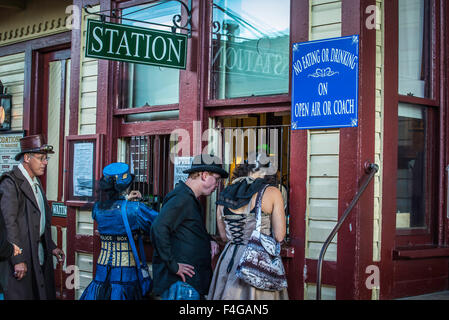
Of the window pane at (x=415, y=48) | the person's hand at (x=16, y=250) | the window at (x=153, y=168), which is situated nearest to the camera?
the person's hand at (x=16, y=250)

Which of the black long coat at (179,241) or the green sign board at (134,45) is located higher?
the green sign board at (134,45)

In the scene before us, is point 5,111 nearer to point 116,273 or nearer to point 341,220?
point 116,273

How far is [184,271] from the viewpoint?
17.9ft

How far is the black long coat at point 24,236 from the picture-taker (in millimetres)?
5777

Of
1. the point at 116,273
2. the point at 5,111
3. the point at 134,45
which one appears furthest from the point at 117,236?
the point at 5,111

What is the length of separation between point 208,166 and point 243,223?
23.8 inches

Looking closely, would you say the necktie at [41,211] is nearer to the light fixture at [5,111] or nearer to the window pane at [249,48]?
the window pane at [249,48]

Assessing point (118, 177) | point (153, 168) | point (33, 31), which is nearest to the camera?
point (118, 177)

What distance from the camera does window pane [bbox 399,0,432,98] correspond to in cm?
657

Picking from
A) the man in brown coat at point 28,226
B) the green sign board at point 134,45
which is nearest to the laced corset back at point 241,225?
the man in brown coat at point 28,226

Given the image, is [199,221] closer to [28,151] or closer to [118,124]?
[28,151]

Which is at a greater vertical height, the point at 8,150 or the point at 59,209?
the point at 8,150

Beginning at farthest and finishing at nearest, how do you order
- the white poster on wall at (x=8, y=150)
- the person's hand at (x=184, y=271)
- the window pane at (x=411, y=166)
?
the white poster on wall at (x=8, y=150), the window pane at (x=411, y=166), the person's hand at (x=184, y=271)

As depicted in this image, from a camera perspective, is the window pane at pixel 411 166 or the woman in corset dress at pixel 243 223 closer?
the woman in corset dress at pixel 243 223
